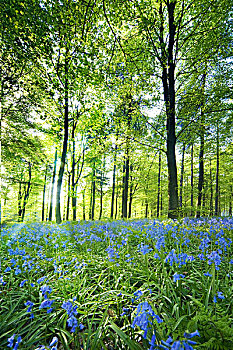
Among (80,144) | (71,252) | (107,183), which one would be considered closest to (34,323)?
(71,252)

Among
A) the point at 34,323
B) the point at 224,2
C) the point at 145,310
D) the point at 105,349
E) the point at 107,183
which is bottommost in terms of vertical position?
the point at 34,323

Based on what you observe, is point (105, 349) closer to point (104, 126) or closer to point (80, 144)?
point (104, 126)

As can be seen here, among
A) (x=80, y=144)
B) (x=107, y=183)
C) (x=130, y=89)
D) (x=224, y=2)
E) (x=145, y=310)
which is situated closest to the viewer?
(x=145, y=310)

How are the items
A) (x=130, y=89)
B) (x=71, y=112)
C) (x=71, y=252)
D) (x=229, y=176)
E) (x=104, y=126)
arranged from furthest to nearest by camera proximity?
(x=229, y=176), (x=71, y=112), (x=104, y=126), (x=130, y=89), (x=71, y=252)

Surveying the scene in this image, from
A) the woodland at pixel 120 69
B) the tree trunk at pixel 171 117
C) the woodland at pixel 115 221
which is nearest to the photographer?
the woodland at pixel 115 221

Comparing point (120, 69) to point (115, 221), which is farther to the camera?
point (115, 221)

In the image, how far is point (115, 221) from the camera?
8852mm

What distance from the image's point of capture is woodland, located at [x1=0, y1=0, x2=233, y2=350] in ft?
5.58

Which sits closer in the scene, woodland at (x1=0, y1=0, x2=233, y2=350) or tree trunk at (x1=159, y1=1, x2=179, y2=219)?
woodland at (x1=0, y1=0, x2=233, y2=350)

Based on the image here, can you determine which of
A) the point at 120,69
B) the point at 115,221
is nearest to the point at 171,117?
the point at 120,69

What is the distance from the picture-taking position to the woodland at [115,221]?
1.70 metres

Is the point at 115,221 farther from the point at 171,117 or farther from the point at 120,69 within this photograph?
the point at 120,69

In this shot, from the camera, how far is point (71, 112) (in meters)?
11.5

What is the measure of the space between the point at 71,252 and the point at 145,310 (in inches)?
129
